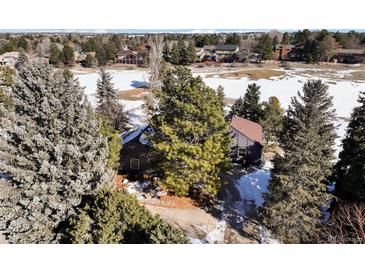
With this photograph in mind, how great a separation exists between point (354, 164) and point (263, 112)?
35.6 feet

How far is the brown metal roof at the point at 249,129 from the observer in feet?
68.7

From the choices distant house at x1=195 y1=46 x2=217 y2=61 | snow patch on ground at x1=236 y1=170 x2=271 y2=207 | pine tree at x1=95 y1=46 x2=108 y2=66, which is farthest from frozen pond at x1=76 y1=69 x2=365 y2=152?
distant house at x1=195 y1=46 x2=217 y2=61

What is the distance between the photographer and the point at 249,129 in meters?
21.9

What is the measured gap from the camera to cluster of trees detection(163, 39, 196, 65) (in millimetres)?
66000

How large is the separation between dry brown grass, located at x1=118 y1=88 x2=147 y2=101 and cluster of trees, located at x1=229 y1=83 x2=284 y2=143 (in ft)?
65.1

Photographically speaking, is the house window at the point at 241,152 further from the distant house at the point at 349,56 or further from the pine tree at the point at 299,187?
the distant house at the point at 349,56

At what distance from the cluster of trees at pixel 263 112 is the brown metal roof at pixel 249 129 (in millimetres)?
1351

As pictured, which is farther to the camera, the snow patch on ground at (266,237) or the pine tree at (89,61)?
the pine tree at (89,61)

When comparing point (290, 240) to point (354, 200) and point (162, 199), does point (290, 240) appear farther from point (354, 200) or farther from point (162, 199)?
point (162, 199)

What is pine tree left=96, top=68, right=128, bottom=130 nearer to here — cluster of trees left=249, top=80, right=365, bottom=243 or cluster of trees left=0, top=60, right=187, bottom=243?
cluster of trees left=0, top=60, right=187, bottom=243

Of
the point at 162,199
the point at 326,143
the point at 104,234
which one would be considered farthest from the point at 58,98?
the point at 326,143

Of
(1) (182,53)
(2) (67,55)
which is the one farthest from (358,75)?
(2) (67,55)

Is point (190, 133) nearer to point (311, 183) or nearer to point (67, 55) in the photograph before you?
point (311, 183)

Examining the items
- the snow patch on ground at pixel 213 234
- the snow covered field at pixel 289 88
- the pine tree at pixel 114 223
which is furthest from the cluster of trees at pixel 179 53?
the pine tree at pixel 114 223
